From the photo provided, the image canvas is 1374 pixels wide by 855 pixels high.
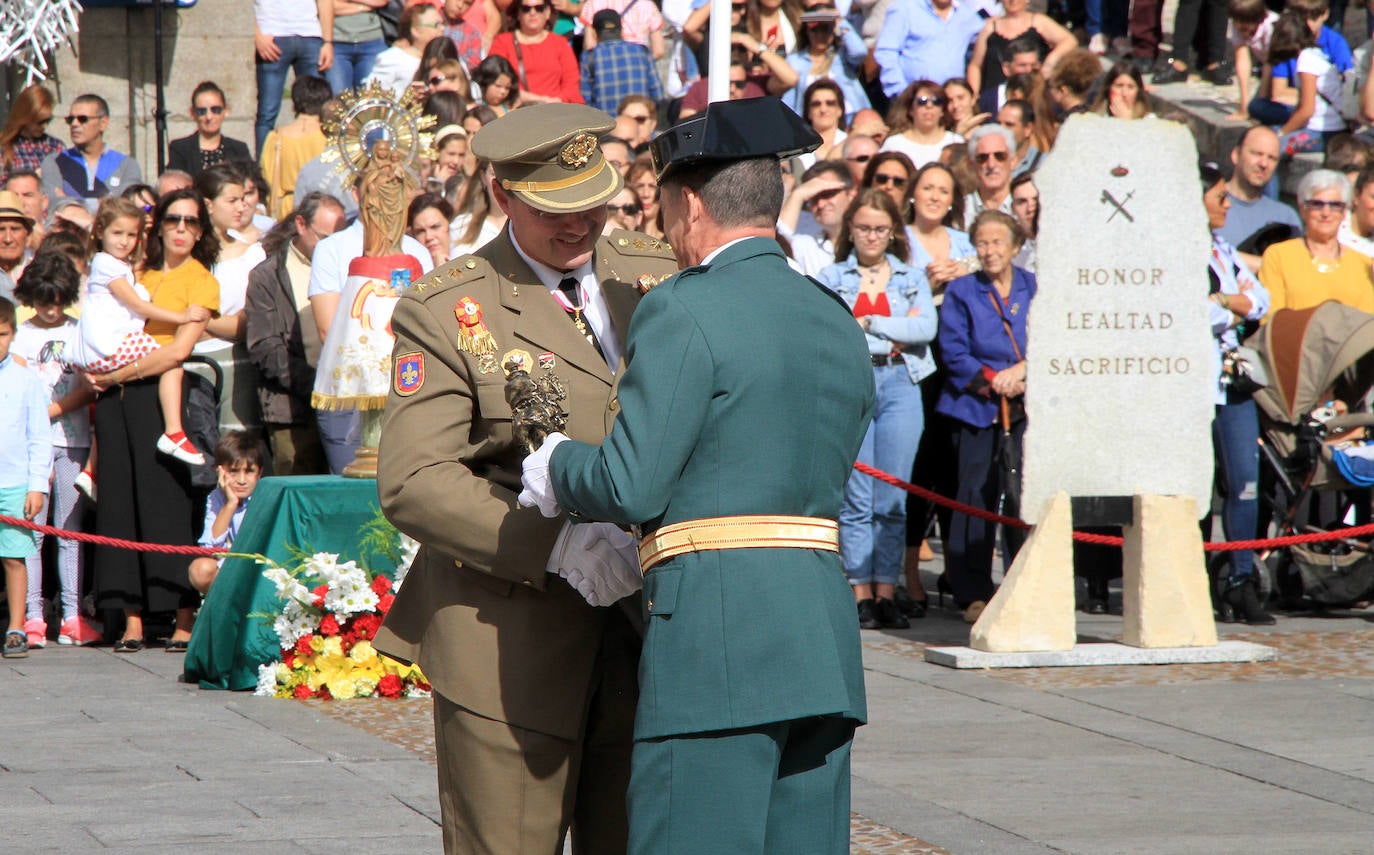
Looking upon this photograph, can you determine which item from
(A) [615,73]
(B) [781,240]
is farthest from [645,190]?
(A) [615,73]

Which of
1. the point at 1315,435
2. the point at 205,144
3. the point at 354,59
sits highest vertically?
the point at 354,59

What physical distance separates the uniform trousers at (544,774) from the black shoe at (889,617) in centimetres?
550

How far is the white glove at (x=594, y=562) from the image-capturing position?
363 cm

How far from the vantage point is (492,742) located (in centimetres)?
373

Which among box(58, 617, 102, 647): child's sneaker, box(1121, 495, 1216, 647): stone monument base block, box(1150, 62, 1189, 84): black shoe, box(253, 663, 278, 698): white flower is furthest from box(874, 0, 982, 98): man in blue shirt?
box(253, 663, 278, 698): white flower

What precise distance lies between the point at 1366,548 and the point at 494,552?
701cm

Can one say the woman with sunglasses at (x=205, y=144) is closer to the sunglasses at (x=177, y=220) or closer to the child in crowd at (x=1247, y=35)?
the sunglasses at (x=177, y=220)

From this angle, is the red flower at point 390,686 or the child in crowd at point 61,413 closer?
the red flower at point 390,686

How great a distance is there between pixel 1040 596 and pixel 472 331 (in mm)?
4998

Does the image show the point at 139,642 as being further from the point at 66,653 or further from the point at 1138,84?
the point at 1138,84

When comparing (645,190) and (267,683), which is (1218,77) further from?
(267,683)

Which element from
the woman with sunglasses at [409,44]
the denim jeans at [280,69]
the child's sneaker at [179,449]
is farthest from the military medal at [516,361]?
the denim jeans at [280,69]

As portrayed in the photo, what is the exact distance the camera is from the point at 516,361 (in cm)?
376

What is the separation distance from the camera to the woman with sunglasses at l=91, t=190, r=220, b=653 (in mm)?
8859
